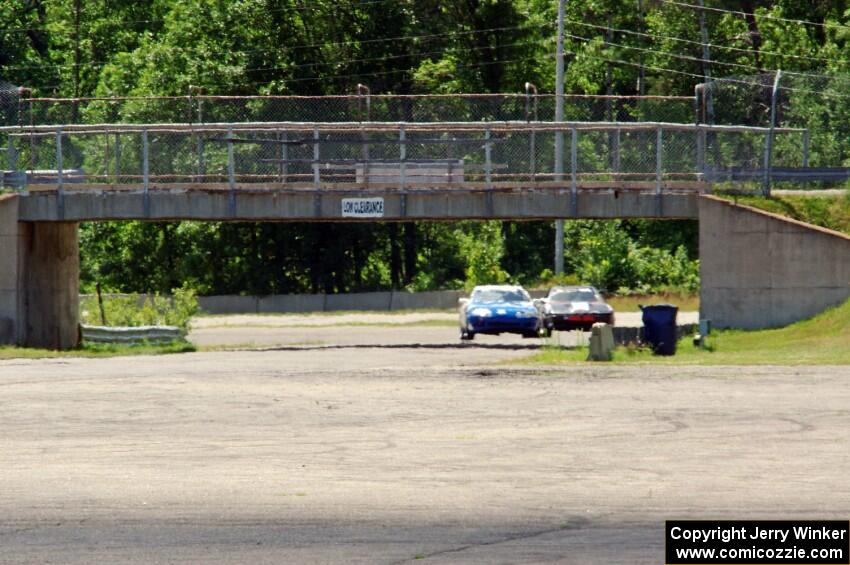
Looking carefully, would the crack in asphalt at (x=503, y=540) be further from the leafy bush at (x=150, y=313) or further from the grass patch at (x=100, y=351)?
the leafy bush at (x=150, y=313)

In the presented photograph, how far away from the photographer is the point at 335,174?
1540 inches

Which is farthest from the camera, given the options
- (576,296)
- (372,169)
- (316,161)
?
(576,296)

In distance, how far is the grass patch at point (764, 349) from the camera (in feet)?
94.5

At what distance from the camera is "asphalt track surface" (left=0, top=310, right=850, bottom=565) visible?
37.7 ft

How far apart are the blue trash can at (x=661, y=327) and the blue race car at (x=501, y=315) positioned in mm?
9234

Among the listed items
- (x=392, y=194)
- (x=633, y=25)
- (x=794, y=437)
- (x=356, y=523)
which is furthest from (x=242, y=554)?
(x=633, y=25)

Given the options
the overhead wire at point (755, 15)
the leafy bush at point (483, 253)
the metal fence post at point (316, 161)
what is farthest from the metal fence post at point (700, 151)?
the overhead wire at point (755, 15)

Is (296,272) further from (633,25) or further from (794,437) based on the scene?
(794,437)

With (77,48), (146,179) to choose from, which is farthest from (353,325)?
(77,48)

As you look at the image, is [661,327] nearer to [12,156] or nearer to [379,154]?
[379,154]

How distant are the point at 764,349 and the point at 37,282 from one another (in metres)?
18.2

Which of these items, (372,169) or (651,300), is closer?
(372,169)

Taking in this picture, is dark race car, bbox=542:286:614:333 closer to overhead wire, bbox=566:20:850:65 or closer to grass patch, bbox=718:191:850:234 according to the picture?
grass patch, bbox=718:191:850:234

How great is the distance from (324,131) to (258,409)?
19.1m
